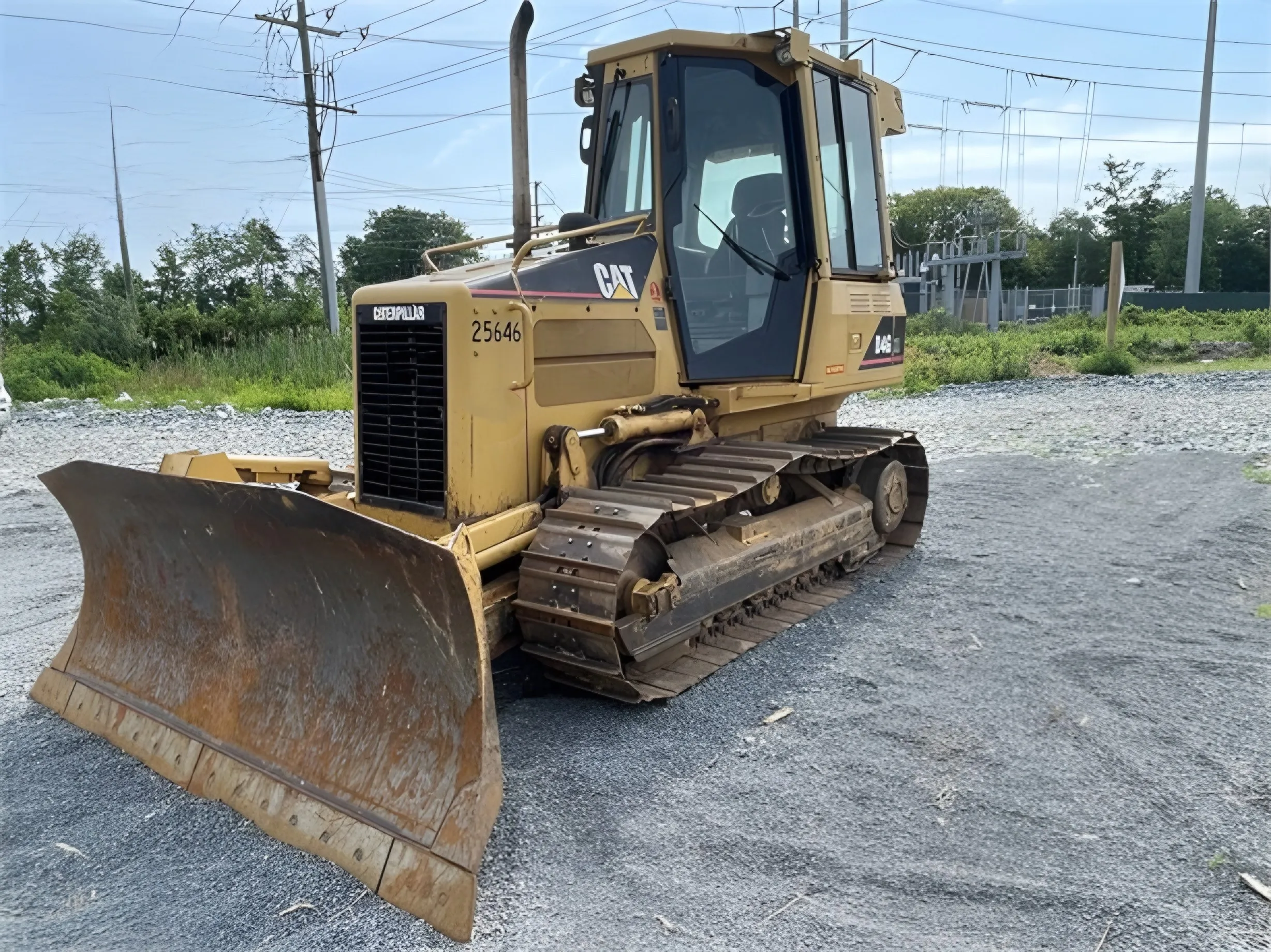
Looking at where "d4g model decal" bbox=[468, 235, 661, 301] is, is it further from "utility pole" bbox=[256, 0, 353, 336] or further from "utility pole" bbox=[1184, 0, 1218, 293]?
"utility pole" bbox=[1184, 0, 1218, 293]

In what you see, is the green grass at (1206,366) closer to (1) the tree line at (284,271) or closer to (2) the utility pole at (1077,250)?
(1) the tree line at (284,271)

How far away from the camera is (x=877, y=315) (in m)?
6.05

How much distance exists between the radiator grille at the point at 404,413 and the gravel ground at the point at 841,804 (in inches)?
43.4

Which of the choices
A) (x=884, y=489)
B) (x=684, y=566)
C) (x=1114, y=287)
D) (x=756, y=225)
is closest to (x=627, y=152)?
(x=756, y=225)

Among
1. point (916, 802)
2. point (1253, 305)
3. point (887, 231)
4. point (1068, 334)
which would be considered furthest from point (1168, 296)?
point (916, 802)

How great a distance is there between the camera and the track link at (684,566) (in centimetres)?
376

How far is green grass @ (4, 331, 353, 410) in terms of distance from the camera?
15.8m

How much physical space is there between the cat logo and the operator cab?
0.28 meters

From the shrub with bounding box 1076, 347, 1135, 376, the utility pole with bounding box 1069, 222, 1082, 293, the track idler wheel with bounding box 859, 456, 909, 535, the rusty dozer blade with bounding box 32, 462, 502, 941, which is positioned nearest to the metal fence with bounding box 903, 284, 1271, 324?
the shrub with bounding box 1076, 347, 1135, 376

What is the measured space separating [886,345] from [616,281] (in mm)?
2455

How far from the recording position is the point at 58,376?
17594mm

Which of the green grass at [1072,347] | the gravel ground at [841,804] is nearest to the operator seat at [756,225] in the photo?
the gravel ground at [841,804]

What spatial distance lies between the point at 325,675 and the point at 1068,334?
71.9ft

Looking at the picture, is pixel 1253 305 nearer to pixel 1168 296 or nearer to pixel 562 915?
pixel 1168 296
